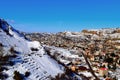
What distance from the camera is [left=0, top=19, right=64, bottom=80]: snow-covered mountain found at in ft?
101

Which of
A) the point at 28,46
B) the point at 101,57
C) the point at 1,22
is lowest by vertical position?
the point at 101,57

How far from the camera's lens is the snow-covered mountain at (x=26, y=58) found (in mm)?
30736

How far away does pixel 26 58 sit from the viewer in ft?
112

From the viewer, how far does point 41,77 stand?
101ft

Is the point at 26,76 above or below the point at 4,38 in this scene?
below

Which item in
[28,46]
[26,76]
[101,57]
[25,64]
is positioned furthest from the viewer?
[101,57]

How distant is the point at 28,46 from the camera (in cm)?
3928

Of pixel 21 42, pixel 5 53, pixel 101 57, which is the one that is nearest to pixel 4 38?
pixel 21 42

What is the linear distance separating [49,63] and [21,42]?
585cm

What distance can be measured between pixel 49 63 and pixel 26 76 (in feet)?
21.4

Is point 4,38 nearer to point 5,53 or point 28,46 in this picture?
point 28,46

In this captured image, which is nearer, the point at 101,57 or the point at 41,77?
the point at 41,77

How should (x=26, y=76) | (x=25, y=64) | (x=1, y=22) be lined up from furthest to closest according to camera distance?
(x=1, y=22)
(x=25, y=64)
(x=26, y=76)

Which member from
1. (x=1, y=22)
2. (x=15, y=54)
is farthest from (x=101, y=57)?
(x=15, y=54)
